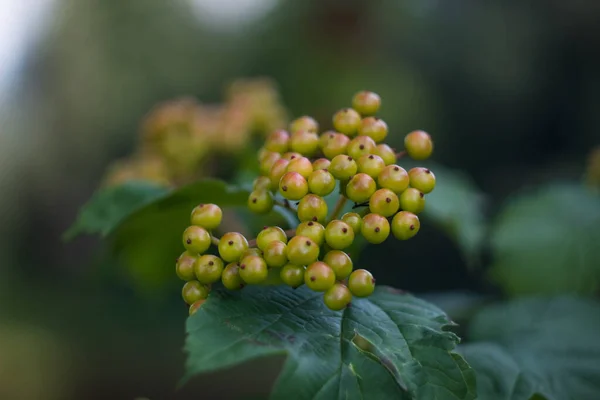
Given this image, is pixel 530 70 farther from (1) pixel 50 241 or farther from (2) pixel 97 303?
(1) pixel 50 241

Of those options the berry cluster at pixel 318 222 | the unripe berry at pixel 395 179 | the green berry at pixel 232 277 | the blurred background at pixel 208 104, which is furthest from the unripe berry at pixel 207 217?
the blurred background at pixel 208 104

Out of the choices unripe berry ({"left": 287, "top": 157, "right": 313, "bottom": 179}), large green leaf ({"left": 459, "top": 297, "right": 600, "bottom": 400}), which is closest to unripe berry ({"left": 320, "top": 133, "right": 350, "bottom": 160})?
unripe berry ({"left": 287, "top": 157, "right": 313, "bottom": 179})

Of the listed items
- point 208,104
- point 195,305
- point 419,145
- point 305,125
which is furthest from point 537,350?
point 208,104

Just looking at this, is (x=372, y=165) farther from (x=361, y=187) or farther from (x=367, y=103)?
(x=367, y=103)

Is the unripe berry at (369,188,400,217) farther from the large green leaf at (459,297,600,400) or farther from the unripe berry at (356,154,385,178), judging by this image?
the large green leaf at (459,297,600,400)

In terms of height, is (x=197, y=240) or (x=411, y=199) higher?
(x=411, y=199)

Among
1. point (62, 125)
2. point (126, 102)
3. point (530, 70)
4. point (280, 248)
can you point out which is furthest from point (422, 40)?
point (280, 248)
